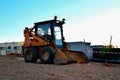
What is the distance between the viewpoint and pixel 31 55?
2073cm

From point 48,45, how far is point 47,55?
850mm

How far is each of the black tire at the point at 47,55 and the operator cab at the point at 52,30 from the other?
3.53 feet

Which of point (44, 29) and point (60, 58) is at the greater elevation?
point (44, 29)

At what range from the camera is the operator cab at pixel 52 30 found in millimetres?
19766

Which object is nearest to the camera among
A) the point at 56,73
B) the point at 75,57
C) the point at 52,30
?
the point at 56,73

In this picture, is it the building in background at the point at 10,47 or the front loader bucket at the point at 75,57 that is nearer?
the front loader bucket at the point at 75,57

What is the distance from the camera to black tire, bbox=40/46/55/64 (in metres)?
18.5

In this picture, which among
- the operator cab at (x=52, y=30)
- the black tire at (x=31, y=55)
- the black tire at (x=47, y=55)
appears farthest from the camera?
the black tire at (x=31, y=55)

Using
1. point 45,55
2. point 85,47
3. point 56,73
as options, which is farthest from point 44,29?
point 85,47

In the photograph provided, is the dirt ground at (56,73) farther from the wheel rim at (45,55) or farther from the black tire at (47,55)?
the wheel rim at (45,55)

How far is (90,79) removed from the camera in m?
10.2

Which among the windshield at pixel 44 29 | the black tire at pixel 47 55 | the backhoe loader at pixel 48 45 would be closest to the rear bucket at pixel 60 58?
the backhoe loader at pixel 48 45

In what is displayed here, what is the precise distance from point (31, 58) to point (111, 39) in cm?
960

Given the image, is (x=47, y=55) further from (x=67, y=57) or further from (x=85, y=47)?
(x=85, y=47)
